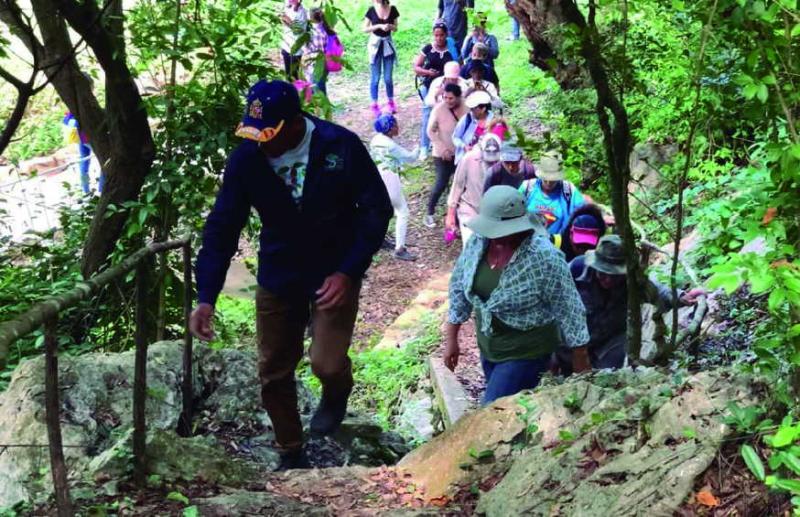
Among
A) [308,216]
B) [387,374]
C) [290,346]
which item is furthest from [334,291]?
[387,374]

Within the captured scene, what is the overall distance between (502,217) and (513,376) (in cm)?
98

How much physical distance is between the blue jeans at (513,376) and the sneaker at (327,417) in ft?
3.01

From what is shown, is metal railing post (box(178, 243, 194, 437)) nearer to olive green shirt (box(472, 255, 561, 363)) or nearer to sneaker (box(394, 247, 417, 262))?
olive green shirt (box(472, 255, 561, 363))

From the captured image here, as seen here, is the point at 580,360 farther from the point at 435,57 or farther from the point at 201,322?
the point at 435,57

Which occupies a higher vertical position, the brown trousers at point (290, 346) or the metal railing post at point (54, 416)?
the metal railing post at point (54, 416)

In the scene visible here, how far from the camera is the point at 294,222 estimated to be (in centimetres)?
452

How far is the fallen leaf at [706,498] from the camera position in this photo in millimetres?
2904

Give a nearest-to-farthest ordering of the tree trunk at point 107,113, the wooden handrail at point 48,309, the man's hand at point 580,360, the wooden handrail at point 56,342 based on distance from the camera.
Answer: the wooden handrail at point 48,309 → the wooden handrail at point 56,342 → the man's hand at point 580,360 → the tree trunk at point 107,113

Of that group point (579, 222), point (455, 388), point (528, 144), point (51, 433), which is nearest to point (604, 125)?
point (528, 144)

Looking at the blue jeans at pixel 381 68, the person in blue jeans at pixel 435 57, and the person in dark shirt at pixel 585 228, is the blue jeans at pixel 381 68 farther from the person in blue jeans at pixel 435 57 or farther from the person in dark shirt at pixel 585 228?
the person in dark shirt at pixel 585 228

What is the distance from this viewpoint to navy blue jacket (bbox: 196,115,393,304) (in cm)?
441

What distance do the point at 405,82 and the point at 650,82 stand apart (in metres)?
11.4

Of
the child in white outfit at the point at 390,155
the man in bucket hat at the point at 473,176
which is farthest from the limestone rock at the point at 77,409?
the child in white outfit at the point at 390,155

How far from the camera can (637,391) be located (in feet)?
13.8
